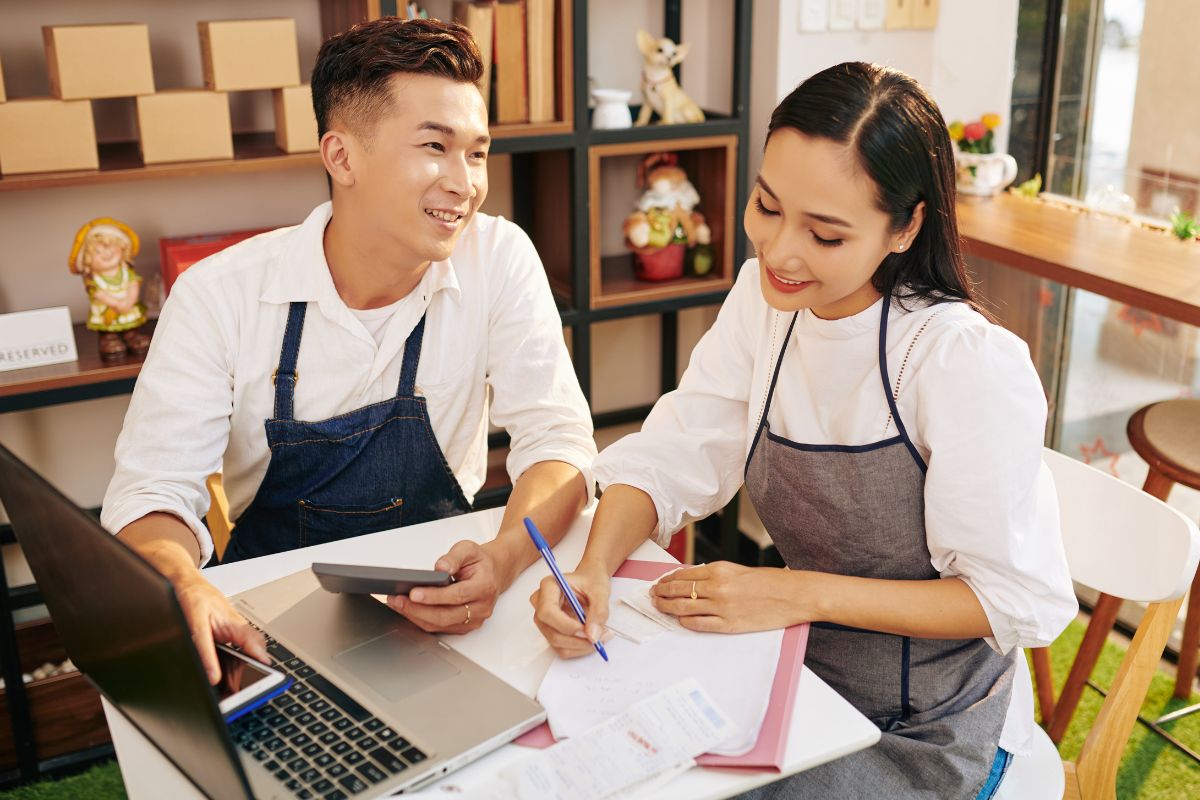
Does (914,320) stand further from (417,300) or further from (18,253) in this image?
(18,253)

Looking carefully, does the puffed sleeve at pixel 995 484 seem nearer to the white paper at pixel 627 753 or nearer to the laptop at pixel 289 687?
the white paper at pixel 627 753

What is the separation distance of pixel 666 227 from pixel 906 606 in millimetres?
1534

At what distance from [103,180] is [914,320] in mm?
1534

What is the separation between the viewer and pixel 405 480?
179 cm

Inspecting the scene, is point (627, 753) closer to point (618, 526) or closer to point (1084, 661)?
point (618, 526)

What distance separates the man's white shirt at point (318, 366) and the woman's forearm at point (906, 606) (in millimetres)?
446

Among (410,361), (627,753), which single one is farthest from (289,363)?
(627,753)

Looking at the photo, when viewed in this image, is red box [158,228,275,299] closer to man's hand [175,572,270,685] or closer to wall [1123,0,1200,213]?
man's hand [175,572,270,685]

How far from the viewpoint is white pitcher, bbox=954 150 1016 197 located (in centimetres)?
283

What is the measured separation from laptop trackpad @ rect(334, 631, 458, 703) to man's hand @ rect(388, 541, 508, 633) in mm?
35

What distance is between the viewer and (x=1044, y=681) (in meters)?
2.25

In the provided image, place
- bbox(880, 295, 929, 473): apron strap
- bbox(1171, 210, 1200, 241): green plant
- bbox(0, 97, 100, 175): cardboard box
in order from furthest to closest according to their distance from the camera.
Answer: bbox(1171, 210, 1200, 241): green plant
bbox(0, 97, 100, 175): cardboard box
bbox(880, 295, 929, 473): apron strap

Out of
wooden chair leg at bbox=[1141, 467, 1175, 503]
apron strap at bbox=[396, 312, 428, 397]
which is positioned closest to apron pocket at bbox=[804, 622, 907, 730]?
apron strap at bbox=[396, 312, 428, 397]

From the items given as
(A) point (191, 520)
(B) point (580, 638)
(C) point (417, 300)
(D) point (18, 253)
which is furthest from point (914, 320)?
(D) point (18, 253)
